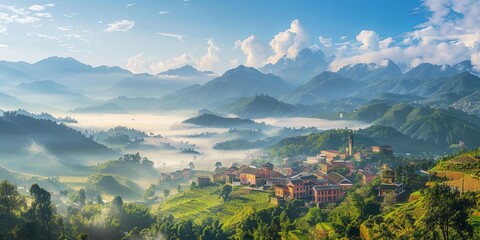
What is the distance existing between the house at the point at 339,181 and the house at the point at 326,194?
6.57m

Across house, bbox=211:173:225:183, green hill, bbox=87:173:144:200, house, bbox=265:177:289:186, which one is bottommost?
green hill, bbox=87:173:144:200

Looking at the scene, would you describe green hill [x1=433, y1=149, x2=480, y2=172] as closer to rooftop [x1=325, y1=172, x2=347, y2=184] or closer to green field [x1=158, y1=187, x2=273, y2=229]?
rooftop [x1=325, y1=172, x2=347, y2=184]

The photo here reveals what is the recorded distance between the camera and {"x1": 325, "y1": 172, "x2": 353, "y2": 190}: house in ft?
303

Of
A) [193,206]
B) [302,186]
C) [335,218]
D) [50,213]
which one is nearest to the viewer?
[335,218]

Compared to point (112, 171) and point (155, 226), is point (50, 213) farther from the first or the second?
point (112, 171)

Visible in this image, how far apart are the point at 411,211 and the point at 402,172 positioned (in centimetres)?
2601

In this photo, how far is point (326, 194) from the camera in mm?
83188

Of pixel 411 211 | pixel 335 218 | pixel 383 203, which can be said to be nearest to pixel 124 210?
pixel 335 218

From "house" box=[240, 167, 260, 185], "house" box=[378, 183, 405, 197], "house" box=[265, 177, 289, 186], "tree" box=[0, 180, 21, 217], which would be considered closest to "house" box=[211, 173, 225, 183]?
"house" box=[240, 167, 260, 185]

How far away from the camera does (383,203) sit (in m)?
66.9

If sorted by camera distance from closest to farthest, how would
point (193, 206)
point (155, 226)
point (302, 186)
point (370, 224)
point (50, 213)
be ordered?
point (370, 224) < point (50, 213) < point (155, 226) < point (302, 186) < point (193, 206)

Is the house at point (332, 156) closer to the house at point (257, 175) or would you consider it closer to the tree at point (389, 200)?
the house at point (257, 175)

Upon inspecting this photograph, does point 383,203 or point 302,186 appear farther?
point 302,186

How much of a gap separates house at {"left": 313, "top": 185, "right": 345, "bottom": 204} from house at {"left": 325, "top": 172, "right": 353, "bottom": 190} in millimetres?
6566
